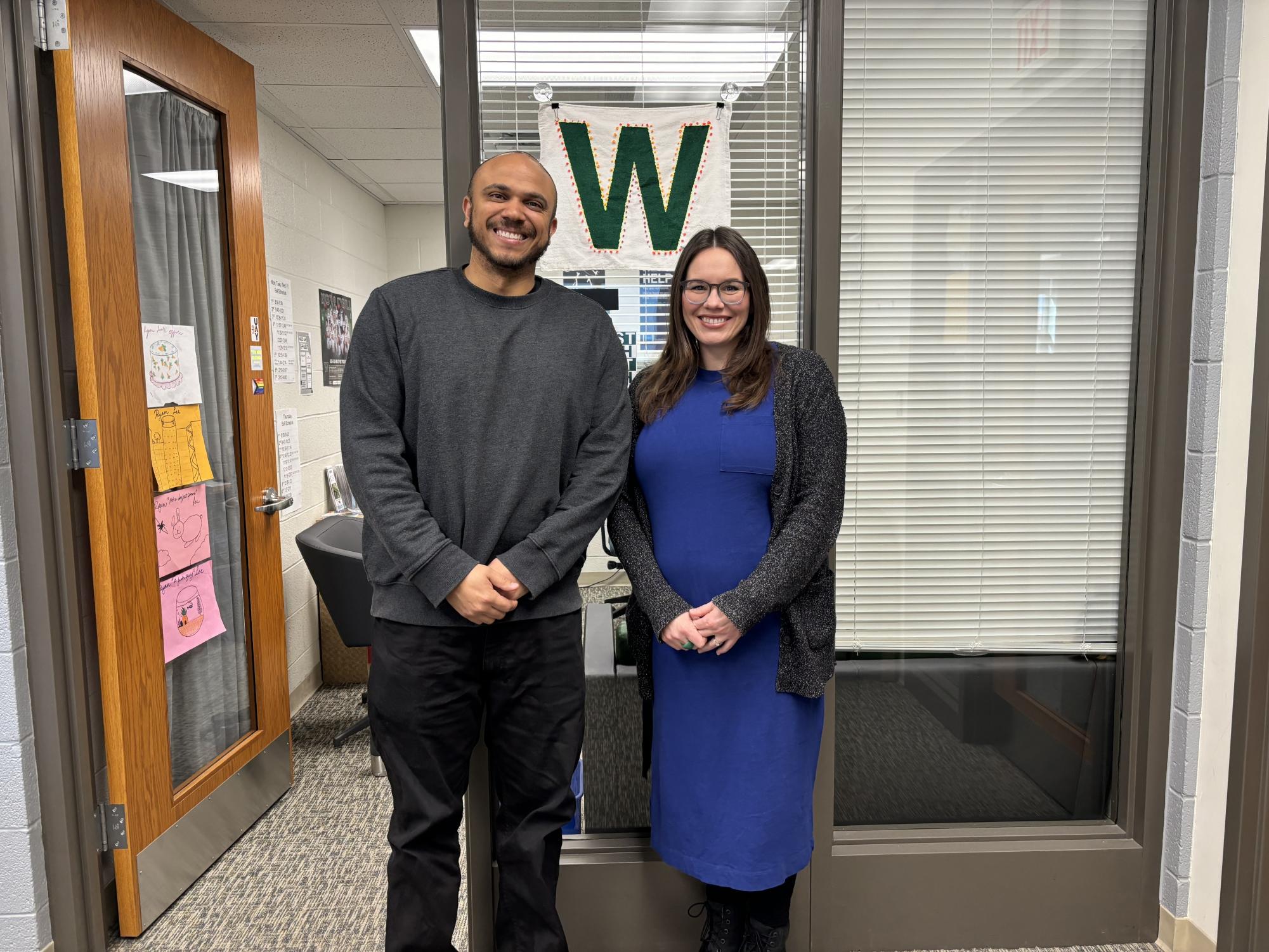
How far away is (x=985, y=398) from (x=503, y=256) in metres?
1.13

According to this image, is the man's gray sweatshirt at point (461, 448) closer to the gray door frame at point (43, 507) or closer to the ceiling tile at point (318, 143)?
the gray door frame at point (43, 507)

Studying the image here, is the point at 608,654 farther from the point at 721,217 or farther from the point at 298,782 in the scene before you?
the point at 298,782

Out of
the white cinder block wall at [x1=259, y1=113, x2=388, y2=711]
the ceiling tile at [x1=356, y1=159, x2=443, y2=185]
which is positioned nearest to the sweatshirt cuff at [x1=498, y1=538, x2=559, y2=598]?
the white cinder block wall at [x1=259, y1=113, x2=388, y2=711]

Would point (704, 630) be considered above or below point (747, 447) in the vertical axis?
below

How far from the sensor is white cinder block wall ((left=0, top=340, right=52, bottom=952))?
1.75m

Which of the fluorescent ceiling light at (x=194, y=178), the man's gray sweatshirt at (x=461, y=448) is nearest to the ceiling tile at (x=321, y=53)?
the fluorescent ceiling light at (x=194, y=178)

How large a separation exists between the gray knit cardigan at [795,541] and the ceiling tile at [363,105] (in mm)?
2137

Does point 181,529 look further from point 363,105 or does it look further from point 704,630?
point 363,105

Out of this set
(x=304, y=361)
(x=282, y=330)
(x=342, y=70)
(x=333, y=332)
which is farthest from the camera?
(x=333, y=332)

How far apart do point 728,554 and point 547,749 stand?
0.49 metres

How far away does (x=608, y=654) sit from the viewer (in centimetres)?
203

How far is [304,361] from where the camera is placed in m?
3.74

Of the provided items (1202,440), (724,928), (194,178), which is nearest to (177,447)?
(194,178)

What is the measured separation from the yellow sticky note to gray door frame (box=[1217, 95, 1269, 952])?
2.45 metres
